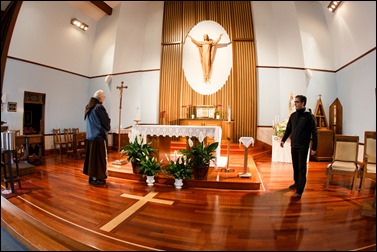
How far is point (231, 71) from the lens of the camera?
6.52m

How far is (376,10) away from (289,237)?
1.79 m

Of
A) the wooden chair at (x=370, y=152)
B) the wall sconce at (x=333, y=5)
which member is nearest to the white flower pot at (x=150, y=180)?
the wooden chair at (x=370, y=152)

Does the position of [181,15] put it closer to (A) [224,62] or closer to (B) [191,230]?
(A) [224,62]

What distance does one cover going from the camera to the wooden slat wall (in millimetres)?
6273

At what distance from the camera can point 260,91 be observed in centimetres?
632

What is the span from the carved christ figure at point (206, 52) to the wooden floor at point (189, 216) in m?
4.37

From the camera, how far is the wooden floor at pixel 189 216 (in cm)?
148

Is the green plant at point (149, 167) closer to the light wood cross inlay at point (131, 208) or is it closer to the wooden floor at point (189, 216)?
the wooden floor at point (189, 216)

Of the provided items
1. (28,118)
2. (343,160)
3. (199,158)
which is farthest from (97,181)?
(28,118)

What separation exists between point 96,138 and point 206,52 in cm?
482

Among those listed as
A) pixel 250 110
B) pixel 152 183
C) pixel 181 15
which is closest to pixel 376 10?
pixel 152 183

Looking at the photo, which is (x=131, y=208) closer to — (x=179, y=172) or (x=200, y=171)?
(x=179, y=172)

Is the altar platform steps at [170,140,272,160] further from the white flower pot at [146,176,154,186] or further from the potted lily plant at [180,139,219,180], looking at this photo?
the white flower pot at [146,176,154,186]

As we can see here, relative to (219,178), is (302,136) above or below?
above
